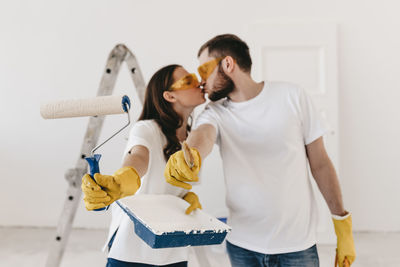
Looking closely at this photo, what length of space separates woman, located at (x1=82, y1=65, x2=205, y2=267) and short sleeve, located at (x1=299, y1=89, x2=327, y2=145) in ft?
1.47

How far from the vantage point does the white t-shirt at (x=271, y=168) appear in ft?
4.75

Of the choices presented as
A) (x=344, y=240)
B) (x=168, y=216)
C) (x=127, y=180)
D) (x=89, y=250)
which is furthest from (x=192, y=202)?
(x=89, y=250)

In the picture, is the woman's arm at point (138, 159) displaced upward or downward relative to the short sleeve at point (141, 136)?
downward

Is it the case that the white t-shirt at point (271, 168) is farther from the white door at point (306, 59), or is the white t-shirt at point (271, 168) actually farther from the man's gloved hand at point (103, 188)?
the white door at point (306, 59)

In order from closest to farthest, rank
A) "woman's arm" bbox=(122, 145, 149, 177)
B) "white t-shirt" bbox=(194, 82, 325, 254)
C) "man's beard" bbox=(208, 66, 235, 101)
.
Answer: "woman's arm" bbox=(122, 145, 149, 177) → "white t-shirt" bbox=(194, 82, 325, 254) → "man's beard" bbox=(208, 66, 235, 101)

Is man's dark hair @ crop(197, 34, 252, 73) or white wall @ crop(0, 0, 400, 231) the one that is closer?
man's dark hair @ crop(197, 34, 252, 73)

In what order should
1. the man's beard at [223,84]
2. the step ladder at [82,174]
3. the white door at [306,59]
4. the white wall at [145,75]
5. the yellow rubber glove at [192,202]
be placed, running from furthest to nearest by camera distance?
the white wall at [145,75] → the white door at [306,59] → the step ladder at [82,174] → the man's beard at [223,84] → the yellow rubber glove at [192,202]

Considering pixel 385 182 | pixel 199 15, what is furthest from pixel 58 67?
pixel 385 182

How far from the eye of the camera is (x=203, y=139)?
1.39m

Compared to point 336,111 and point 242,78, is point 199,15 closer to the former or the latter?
point 336,111

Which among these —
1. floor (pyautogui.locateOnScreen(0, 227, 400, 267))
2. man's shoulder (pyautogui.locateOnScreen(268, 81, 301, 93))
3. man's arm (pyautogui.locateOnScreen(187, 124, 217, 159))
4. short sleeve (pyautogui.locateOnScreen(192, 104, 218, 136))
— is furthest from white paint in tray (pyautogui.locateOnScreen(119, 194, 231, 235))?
floor (pyautogui.locateOnScreen(0, 227, 400, 267))

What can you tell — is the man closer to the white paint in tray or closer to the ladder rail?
the white paint in tray

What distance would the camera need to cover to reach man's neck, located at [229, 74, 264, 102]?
1.54m

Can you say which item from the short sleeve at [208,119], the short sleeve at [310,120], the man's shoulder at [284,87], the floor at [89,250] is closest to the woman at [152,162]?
the short sleeve at [208,119]
